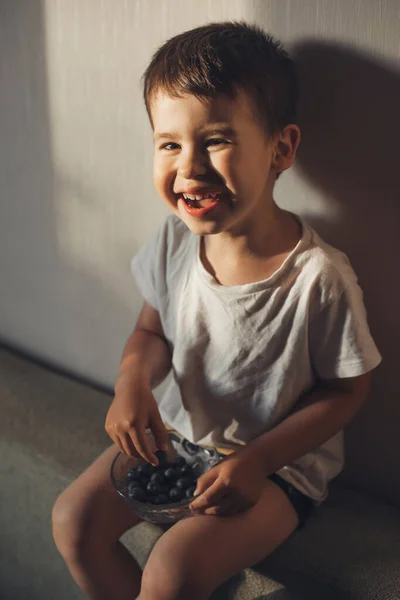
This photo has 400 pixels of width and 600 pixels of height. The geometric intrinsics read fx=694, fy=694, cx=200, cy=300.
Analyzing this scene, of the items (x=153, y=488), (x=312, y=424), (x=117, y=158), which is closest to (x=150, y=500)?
(x=153, y=488)

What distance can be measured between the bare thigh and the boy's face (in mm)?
372

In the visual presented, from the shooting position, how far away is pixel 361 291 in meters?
0.86

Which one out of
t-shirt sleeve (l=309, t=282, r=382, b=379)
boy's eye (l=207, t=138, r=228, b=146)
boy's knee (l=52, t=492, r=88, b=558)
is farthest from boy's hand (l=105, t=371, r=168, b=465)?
boy's eye (l=207, t=138, r=228, b=146)

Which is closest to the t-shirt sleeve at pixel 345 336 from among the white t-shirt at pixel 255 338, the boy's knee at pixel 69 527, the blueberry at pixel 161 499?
the white t-shirt at pixel 255 338

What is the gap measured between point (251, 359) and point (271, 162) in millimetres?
247

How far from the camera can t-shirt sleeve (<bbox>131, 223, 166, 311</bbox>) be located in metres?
0.98

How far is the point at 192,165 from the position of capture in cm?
77

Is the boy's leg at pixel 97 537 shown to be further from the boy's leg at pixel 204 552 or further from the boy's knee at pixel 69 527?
the boy's leg at pixel 204 552

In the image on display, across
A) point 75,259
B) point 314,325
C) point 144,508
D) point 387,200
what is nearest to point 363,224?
point 387,200

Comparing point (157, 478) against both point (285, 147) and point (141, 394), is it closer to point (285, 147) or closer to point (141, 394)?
point (141, 394)

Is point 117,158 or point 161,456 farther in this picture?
point 117,158

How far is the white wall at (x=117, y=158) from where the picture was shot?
844mm

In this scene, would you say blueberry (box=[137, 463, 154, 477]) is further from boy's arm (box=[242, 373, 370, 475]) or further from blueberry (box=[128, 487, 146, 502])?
boy's arm (box=[242, 373, 370, 475])

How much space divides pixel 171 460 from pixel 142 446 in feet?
0.27
